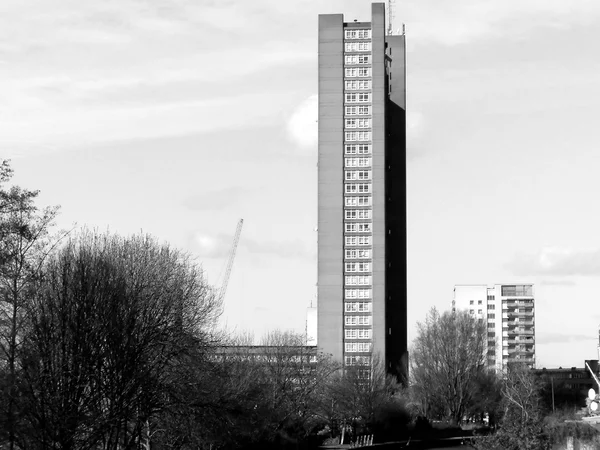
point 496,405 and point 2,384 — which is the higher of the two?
point 2,384

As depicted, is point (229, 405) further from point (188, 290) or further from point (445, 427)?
point (445, 427)

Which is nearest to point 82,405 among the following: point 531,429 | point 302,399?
point 531,429

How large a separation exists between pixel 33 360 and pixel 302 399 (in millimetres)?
61341

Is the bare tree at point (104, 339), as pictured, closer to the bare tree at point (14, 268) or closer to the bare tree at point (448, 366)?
the bare tree at point (14, 268)

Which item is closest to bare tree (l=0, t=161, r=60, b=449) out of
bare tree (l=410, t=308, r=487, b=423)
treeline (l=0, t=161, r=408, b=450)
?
treeline (l=0, t=161, r=408, b=450)

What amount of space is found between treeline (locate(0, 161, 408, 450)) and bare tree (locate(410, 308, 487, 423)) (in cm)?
6449

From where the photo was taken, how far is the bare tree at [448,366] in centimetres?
15912

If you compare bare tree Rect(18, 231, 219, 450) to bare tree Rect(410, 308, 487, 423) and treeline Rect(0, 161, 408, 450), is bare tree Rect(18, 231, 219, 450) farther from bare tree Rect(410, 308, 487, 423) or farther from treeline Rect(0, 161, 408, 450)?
bare tree Rect(410, 308, 487, 423)

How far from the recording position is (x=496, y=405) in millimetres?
163125

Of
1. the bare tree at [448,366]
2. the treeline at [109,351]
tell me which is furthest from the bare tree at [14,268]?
the bare tree at [448,366]

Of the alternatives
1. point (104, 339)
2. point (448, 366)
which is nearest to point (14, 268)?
point (104, 339)

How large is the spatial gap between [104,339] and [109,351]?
94cm

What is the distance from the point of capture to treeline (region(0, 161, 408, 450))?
52.7m

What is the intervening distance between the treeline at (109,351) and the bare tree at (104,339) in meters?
0.10
